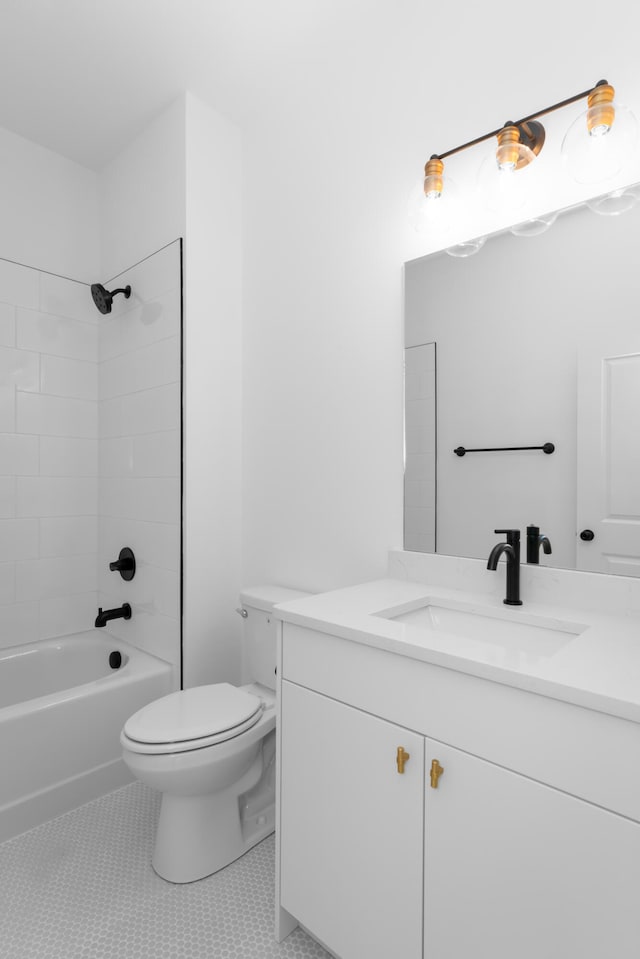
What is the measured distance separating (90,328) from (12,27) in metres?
1.16

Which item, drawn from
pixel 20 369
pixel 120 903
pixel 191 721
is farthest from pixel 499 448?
pixel 20 369

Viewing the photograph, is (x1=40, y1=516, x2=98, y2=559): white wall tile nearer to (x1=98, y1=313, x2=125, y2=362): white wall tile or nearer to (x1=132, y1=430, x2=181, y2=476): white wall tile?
(x1=132, y1=430, x2=181, y2=476): white wall tile

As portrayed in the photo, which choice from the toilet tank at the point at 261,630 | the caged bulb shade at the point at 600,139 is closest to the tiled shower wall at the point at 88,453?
the toilet tank at the point at 261,630

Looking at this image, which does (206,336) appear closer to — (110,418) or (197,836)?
(110,418)

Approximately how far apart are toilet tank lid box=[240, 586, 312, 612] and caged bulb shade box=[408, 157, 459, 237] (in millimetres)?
1309

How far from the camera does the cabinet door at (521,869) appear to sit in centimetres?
78

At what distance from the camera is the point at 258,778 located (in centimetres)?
172

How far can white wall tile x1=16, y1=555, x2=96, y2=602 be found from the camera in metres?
2.40

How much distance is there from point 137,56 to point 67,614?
235cm

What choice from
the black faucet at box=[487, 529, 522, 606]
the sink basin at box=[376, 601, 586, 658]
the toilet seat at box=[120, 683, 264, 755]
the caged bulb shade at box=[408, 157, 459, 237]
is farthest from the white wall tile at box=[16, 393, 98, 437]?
the black faucet at box=[487, 529, 522, 606]

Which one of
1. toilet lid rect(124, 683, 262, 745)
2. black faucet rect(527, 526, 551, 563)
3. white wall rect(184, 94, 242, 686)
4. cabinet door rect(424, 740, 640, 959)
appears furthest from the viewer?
white wall rect(184, 94, 242, 686)

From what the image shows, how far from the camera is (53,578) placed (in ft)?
8.17

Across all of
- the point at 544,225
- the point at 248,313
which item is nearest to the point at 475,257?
the point at 544,225

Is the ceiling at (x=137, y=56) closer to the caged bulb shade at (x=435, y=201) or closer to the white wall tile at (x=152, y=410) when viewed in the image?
the caged bulb shade at (x=435, y=201)
